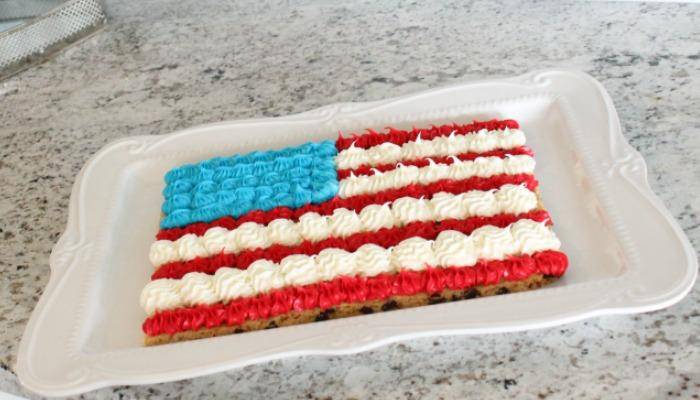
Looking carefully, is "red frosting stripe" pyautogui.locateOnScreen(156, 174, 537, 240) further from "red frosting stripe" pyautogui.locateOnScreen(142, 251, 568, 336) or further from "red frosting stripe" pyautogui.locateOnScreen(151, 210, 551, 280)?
"red frosting stripe" pyautogui.locateOnScreen(142, 251, 568, 336)

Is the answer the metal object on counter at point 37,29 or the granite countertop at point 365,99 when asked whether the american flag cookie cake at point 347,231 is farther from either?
the metal object on counter at point 37,29

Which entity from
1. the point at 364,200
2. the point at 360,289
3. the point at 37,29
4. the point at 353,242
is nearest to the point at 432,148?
the point at 364,200

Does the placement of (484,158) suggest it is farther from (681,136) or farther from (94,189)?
(94,189)

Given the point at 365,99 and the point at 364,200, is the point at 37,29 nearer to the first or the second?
the point at 365,99

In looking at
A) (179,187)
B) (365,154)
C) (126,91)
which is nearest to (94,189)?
(179,187)

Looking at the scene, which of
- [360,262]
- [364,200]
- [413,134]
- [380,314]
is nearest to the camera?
[380,314]

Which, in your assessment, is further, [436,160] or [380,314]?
[436,160]
